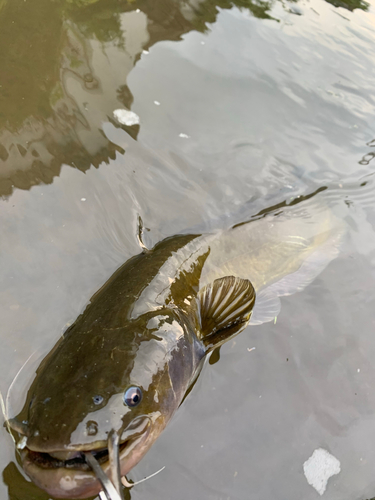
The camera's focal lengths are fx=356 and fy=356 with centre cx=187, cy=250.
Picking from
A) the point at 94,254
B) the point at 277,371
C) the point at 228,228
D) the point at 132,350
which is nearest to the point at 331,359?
the point at 277,371

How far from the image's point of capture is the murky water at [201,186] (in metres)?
2.04

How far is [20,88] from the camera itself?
3123 millimetres

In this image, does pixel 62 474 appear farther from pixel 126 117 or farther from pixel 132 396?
pixel 126 117

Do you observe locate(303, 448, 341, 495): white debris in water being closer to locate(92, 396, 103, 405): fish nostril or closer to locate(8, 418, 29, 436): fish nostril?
locate(92, 396, 103, 405): fish nostril

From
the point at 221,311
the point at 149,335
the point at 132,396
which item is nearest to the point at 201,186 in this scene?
the point at 221,311

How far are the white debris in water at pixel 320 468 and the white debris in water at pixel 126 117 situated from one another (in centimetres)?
293

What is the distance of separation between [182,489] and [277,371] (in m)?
0.91

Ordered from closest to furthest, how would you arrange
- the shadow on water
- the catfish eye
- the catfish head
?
the catfish head, the catfish eye, the shadow on water

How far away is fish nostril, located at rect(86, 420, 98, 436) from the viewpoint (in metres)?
1.34

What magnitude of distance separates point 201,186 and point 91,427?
2224mm

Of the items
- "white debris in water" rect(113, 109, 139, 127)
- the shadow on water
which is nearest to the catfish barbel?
the shadow on water

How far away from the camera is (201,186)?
3.13 metres

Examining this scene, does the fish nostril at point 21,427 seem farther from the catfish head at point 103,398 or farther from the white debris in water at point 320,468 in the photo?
the white debris in water at point 320,468

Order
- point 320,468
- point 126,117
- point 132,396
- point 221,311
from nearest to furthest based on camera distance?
point 132,396, point 320,468, point 221,311, point 126,117
